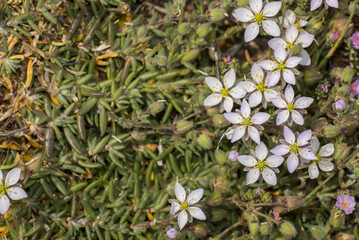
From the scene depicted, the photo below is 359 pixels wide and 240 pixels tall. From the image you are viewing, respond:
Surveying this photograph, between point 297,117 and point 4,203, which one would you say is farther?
point 297,117

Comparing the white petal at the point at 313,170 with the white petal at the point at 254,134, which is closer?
the white petal at the point at 254,134

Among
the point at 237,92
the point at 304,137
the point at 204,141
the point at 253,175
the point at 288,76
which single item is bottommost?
the point at 253,175

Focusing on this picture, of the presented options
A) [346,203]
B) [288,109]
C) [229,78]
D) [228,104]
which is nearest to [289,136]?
[288,109]

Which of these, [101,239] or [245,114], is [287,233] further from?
[101,239]

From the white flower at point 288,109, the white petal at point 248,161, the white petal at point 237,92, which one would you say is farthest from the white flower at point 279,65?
the white petal at point 248,161

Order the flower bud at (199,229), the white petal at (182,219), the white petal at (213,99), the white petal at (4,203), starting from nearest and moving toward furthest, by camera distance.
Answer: the white petal at (4,203) < the white petal at (182,219) < the flower bud at (199,229) < the white petal at (213,99)

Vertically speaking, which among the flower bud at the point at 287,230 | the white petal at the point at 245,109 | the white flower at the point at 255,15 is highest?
the white flower at the point at 255,15

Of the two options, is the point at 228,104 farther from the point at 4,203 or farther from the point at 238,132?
the point at 4,203

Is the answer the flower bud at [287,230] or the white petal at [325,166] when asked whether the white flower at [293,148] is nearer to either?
the white petal at [325,166]

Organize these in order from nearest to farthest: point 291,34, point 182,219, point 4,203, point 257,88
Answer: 1. point 4,203
2. point 182,219
3. point 257,88
4. point 291,34
